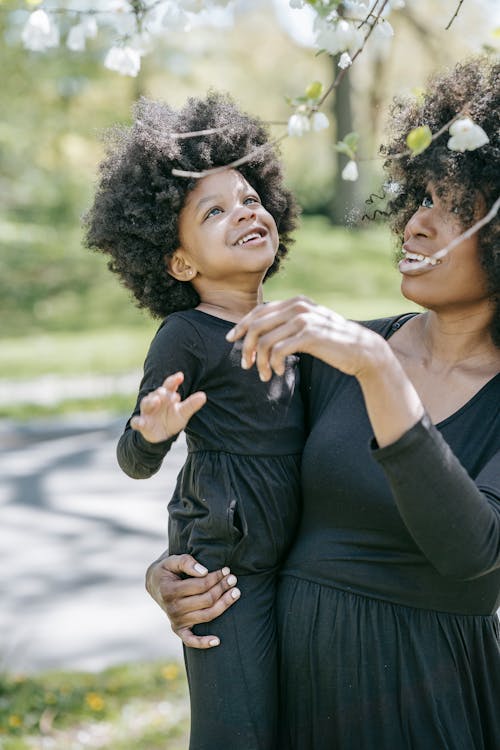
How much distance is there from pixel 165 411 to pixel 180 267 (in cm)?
64

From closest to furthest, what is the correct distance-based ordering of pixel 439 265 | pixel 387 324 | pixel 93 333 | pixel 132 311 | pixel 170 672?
pixel 439 265 < pixel 387 324 < pixel 170 672 < pixel 93 333 < pixel 132 311

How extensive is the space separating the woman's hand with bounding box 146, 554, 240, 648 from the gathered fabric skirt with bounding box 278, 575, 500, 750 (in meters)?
0.19

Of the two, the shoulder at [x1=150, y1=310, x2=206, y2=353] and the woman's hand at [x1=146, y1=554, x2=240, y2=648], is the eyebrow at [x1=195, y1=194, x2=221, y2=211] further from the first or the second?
the woman's hand at [x1=146, y1=554, x2=240, y2=648]

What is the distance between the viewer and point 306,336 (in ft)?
5.10

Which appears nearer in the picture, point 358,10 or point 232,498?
point 358,10

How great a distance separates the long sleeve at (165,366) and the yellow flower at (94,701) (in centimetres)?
223

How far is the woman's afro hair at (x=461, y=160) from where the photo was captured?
6.81 feet

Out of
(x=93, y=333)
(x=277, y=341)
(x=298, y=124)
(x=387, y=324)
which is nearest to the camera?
(x=277, y=341)

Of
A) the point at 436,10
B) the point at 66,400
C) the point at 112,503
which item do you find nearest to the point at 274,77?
the point at 436,10

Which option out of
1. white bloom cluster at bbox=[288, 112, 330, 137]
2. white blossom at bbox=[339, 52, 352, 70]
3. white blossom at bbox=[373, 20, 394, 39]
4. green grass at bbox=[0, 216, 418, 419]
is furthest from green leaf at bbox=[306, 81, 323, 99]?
green grass at bbox=[0, 216, 418, 419]

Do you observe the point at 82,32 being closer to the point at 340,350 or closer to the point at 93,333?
the point at 340,350

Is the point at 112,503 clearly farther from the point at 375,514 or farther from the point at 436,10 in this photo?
the point at 436,10

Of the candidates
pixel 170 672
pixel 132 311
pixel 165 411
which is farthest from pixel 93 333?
pixel 165 411

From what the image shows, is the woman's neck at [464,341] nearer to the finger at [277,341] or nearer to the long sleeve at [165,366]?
the long sleeve at [165,366]
